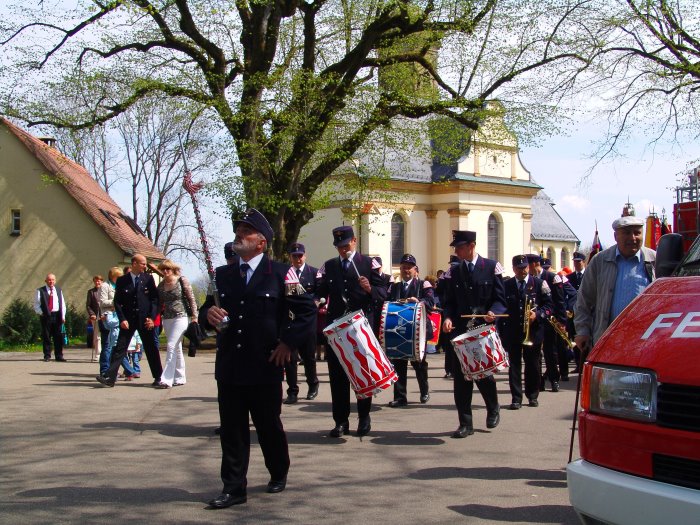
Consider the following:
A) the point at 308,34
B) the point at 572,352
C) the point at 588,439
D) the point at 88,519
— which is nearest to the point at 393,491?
the point at 88,519

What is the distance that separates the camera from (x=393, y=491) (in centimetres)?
641

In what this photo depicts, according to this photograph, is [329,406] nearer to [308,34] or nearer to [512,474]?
[512,474]

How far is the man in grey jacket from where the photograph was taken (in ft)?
21.7

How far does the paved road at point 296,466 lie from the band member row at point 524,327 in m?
0.36

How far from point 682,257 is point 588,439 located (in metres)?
2.02

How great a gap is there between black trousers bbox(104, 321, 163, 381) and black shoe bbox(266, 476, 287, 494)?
7598 mm

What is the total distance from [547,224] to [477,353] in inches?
2866

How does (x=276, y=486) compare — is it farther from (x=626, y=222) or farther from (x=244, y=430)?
(x=626, y=222)

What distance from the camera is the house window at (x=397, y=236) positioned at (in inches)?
2488

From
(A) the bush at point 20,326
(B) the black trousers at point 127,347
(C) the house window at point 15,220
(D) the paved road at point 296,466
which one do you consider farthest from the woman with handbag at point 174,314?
(C) the house window at point 15,220

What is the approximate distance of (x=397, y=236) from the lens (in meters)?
63.9

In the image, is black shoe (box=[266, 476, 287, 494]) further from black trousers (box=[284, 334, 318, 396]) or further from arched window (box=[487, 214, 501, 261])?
arched window (box=[487, 214, 501, 261])

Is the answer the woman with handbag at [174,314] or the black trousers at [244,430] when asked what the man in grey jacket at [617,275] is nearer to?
the black trousers at [244,430]

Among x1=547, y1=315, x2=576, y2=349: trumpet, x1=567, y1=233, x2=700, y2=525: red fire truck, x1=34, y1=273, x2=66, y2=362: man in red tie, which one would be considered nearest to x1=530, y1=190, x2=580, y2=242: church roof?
x1=34, y1=273, x2=66, y2=362: man in red tie
